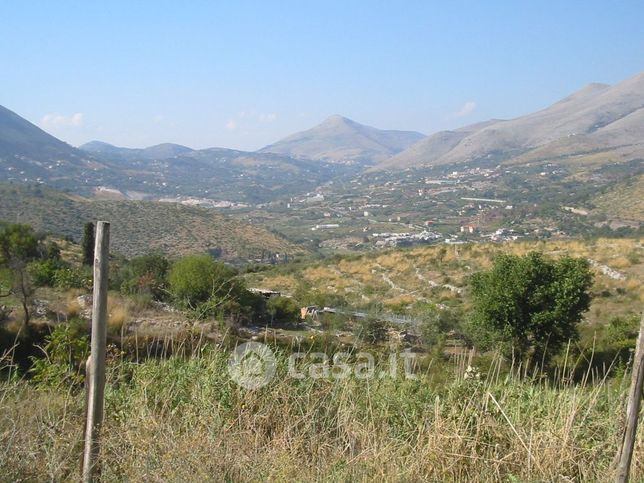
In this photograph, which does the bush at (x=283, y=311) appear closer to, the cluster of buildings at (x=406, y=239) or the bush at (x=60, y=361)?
the bush at (x=60, y=361)

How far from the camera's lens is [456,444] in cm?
329

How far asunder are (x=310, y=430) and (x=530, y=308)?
36.1 feet

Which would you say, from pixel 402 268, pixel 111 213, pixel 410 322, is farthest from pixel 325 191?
pixel 410 322

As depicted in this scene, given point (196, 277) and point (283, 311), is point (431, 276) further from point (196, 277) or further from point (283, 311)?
point (196, 277)

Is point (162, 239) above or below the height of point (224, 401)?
below

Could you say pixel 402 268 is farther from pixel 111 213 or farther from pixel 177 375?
pixel 111 213

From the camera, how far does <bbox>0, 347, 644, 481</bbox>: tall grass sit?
119 inches

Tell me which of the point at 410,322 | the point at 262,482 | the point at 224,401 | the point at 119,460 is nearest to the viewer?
the point at 262,482

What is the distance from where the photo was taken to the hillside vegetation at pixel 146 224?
5203cm

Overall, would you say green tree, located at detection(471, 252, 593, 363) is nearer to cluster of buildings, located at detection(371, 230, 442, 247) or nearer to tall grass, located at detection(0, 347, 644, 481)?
tall grass, located at detection(0, 347, 644, 481)

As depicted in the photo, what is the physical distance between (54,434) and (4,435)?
252 mm

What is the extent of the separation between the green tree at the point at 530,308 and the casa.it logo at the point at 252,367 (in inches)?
385

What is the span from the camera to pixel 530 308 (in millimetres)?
13398

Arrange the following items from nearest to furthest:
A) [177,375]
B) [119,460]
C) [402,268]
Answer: [119,460], [177,375], [402,268]
